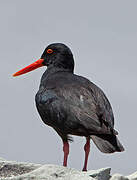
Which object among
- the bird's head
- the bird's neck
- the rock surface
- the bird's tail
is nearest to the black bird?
the bird's tail

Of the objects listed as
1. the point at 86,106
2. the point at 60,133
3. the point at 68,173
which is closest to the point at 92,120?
the point at 86,106

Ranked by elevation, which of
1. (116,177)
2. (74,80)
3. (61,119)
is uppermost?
(74,80)

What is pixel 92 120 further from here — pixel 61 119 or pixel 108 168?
pixel 108 168

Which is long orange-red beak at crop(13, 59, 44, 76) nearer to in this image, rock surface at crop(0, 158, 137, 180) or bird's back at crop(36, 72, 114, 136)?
bird's back at crop(36, 72, 114, 136)

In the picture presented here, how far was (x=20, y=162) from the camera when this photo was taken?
21.7 feet

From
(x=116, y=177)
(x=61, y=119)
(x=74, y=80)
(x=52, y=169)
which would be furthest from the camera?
(x=74, y=80)

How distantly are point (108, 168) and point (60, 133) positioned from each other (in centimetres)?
213

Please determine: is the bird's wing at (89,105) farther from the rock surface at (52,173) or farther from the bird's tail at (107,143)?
the rock surface at (52,173)

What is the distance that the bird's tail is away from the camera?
7484 mm

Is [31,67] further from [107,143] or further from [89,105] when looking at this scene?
[107,143]

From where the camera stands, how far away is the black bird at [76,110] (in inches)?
302

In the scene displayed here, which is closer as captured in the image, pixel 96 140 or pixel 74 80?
pixel 96 140

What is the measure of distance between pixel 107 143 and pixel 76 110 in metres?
0.83

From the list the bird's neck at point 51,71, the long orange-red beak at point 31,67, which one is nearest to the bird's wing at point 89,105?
the bird's neck at point 51,71
